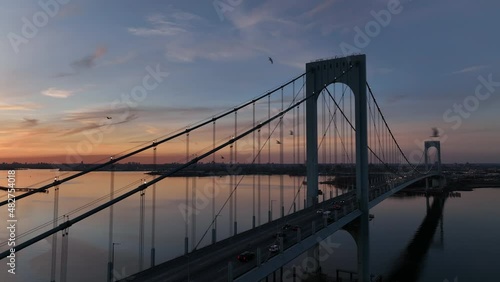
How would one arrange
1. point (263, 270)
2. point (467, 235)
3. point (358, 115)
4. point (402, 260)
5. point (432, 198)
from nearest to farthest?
1. point (263, 270)
2. point (358, 115)
3. point (402, 260)
4. point (467, 235)
5. point (432, 198)

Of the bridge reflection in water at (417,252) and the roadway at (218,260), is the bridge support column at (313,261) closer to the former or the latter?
the bridge reflection in water at (417,252)

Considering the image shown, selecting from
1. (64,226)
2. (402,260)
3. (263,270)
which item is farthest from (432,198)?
(64,226)

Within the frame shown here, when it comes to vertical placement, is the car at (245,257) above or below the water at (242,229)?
above

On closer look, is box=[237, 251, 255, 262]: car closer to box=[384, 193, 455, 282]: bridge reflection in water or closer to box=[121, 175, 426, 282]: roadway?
box=[121, 175, 426, 282]: roadway

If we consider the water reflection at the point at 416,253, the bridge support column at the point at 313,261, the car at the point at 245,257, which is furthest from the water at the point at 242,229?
the car at the point at 245,257

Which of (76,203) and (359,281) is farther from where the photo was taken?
(76,203)

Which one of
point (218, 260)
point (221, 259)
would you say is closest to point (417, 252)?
point (221, 259)

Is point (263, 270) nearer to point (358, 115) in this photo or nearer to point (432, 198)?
point (358, 115)
